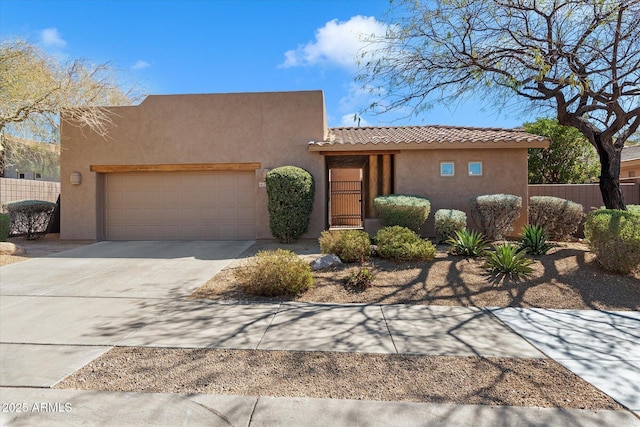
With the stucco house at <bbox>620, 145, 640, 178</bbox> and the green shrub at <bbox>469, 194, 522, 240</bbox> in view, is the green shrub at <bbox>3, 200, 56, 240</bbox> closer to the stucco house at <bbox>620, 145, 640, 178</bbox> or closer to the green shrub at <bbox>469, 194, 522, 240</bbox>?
the green shrub at <bbox>469, 194, 522, 240</bbox>

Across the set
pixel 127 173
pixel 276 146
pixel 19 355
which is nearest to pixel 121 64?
pixel 127 173

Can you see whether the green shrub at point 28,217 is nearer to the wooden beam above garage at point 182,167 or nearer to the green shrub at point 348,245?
the wooden beam above garage at point 182,167

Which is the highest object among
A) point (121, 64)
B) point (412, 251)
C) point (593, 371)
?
point (121, 64)

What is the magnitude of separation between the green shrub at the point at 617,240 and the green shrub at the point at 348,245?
4.44 m

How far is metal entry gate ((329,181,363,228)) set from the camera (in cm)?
1758

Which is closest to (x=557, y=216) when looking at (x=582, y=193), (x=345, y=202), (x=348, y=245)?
(x=582, y=193)

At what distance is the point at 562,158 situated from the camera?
1548 cm

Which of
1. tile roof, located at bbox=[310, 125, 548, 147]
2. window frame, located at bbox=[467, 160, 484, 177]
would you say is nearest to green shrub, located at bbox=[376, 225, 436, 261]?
tile roof, located at bbox=[310, 125, 548, 147]

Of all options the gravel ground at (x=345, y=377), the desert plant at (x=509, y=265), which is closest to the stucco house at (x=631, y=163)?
the desert plant at (x=509, y=265)

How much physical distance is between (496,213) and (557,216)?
6.59ft

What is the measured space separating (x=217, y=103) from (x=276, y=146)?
2.40 m

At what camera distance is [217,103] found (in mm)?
11500

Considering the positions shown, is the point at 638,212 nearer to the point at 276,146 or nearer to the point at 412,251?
the point at 412,251

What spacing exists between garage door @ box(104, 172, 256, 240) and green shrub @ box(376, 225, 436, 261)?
5359 mm
